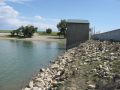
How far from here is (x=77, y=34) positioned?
6222cm

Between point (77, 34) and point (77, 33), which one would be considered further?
point (77, 33)

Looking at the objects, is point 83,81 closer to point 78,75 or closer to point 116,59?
point 78,75

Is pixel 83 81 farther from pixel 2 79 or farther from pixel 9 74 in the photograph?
pixel 9 74

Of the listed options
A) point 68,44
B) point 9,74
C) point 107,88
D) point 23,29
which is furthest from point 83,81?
point 23,29

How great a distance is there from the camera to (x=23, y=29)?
416 feet

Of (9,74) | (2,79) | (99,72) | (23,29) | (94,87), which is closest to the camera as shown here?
(94,87)

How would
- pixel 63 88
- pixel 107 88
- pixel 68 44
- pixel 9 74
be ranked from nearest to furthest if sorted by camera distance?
pixel 107 88, pixel 63 88, pixel 9 74, pixel 68 44

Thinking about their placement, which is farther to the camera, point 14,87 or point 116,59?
point 14,87

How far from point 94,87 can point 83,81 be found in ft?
5.10

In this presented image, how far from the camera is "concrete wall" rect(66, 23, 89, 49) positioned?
62.2 meters

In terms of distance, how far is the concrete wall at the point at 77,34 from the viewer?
62156 mm

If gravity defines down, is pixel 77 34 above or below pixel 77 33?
below

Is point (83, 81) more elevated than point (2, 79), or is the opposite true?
point (83, 81)

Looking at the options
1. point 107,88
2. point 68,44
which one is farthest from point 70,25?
point 107,88
